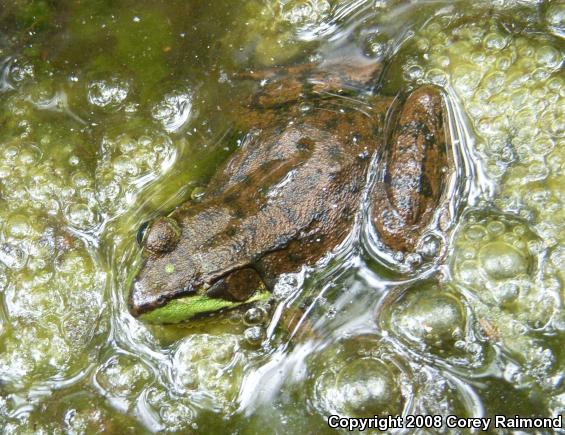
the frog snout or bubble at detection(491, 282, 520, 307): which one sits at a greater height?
the frog snout

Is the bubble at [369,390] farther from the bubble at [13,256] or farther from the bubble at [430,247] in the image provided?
the bubble at [13,256]

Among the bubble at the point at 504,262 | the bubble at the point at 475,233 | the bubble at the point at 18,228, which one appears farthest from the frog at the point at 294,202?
the bubble at the point at 18,228

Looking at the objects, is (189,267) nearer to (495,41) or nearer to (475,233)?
(475,233)

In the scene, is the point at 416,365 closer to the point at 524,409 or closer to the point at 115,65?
the point at 524,409

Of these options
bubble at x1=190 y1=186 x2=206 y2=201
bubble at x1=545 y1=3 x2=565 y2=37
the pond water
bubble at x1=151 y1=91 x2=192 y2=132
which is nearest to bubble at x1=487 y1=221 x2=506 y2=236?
the pond water

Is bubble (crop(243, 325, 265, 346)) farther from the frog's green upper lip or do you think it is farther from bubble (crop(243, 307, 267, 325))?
the frog's green upper lip

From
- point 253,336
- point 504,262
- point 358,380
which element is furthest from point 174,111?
point 504,262
